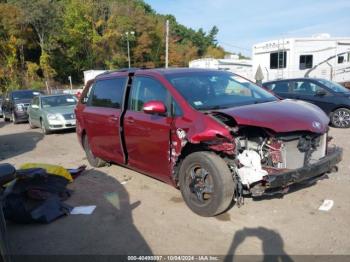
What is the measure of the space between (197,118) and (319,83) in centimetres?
799

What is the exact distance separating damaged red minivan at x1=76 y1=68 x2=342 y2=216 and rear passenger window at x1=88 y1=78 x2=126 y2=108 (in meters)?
0.05

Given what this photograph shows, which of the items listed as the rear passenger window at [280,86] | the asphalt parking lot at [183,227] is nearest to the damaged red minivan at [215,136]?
the asphalt parking lot at [183,227]

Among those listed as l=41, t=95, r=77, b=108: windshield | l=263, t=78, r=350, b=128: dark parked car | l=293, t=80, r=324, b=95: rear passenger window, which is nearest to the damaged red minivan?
l=263, t=78, r=350, b=128: dark parked car

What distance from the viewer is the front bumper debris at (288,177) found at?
4.21m

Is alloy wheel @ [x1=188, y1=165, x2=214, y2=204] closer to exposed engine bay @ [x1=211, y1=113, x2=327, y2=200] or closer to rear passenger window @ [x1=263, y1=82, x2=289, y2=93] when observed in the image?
exposed engine bay @ [x1=211, y1=113, x2=327, y2=200]

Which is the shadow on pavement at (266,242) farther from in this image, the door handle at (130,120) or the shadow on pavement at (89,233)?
the door handle at (130,120)

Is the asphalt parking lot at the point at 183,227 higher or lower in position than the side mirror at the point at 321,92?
lower

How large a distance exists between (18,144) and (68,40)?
4662 centimetres

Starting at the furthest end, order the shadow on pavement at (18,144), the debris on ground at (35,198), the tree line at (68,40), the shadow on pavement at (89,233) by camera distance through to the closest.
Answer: the tree line at (68,40) → the shadow on pavement at (18,144) → the debris on ground at (35,198) → the shadow on pavement at (89,233)

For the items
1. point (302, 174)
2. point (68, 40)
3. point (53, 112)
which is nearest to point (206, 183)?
point (302, 174)

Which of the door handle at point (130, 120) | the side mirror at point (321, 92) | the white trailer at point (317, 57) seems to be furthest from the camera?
the white trailer at point (317, 57)

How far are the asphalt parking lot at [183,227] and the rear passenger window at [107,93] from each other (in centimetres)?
140

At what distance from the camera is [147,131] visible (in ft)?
17.3

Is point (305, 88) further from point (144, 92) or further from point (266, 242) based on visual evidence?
point (266, 242)
